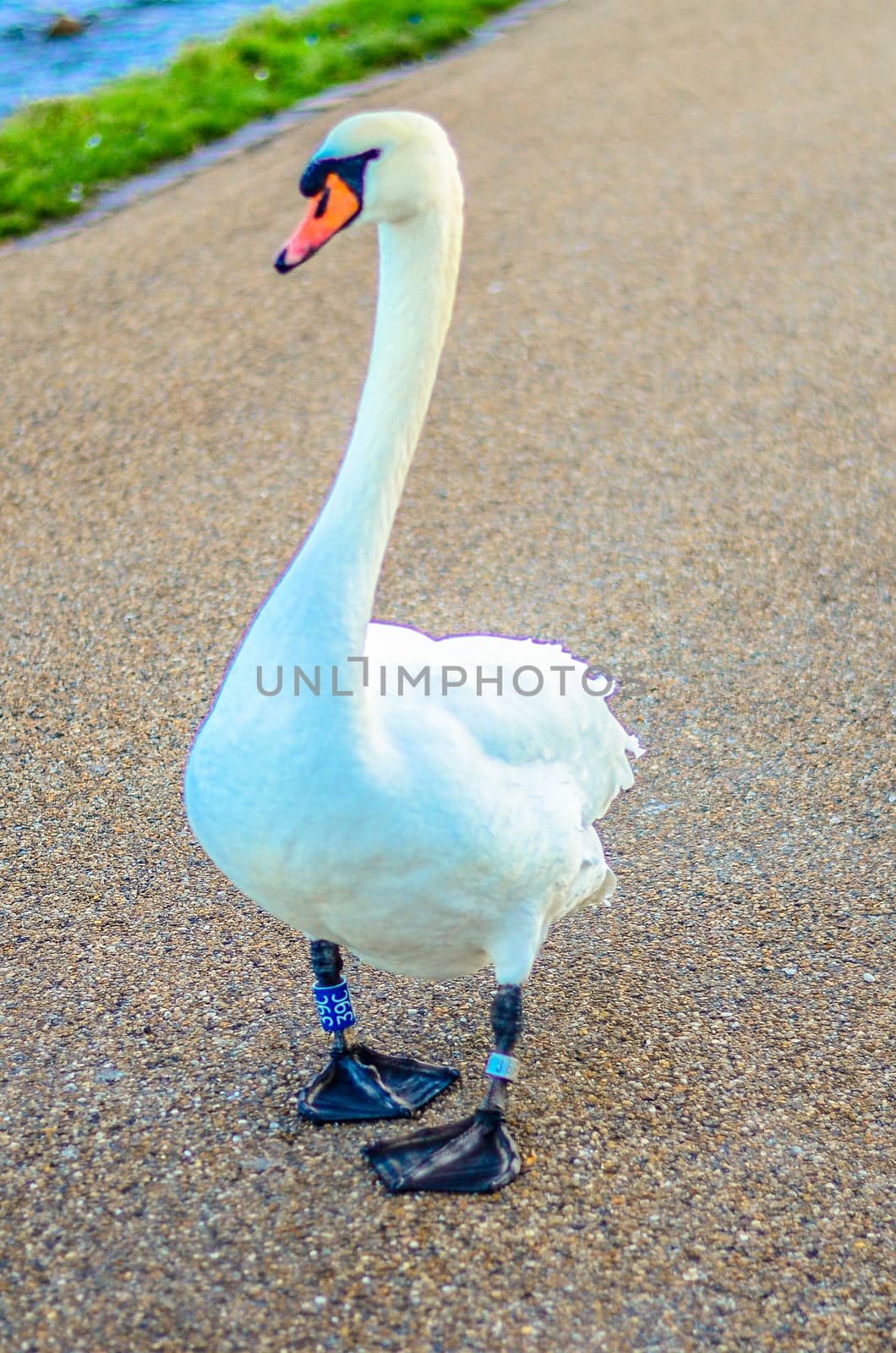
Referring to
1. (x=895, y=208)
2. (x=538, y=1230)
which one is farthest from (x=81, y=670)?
(x=895, y=208)

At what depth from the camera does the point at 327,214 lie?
2.41m

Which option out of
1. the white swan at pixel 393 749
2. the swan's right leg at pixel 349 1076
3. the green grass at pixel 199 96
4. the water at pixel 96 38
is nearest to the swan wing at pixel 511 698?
the white swan at pixel 393 749

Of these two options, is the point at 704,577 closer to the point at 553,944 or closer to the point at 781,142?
the point at 553,944

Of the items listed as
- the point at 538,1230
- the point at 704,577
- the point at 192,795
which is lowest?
the point at 704,577

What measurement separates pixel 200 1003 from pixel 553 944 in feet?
2.86

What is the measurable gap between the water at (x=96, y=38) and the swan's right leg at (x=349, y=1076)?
784 centimetres

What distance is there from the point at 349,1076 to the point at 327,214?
1686 mm

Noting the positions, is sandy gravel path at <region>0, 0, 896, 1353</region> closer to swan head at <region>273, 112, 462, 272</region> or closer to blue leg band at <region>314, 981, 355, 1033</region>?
blue leg band at <region>314, 981, 355, 1033</region>

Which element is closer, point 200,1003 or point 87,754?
point 200,1003

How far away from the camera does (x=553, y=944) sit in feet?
11.6

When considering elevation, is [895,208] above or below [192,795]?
below

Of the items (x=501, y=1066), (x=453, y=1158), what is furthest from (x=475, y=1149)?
(x=501, y=1066)

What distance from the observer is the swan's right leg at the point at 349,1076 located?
2906 mm

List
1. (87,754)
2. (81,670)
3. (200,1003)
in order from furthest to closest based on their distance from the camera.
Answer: (81,670), (87,754), (200,1003)
